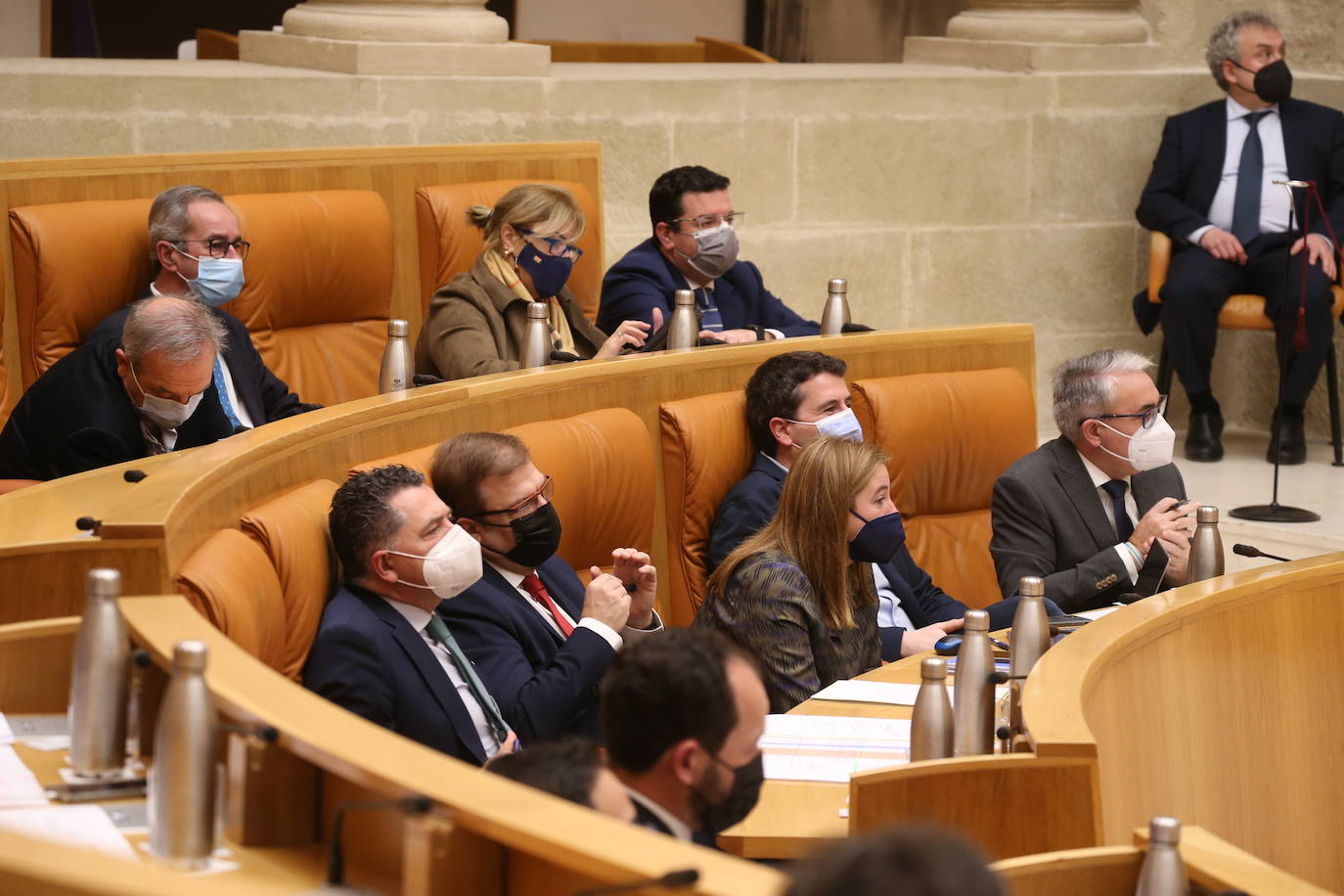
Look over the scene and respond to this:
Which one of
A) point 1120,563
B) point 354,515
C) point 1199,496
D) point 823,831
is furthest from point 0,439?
point 1199,496

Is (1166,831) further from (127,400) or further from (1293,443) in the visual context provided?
(1293,443)

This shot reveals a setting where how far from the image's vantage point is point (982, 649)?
8.42 ft

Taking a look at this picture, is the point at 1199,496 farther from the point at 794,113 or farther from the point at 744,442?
the point at 744,442

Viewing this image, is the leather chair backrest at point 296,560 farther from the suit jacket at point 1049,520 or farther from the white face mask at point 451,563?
the suit jacket at point 1049,520

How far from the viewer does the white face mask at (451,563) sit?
2717 millimetres

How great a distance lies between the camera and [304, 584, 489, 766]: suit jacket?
259 cm

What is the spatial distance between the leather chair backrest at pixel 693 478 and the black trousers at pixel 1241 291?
118 inches

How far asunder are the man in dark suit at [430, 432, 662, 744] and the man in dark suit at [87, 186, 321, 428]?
4.07 ft

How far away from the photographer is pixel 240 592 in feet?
7.91

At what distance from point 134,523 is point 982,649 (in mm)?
1166

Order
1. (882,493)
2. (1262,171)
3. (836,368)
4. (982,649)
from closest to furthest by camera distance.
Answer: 1. (982,649)
2. (882,493)
3. (836,368)
4. (1262,171)

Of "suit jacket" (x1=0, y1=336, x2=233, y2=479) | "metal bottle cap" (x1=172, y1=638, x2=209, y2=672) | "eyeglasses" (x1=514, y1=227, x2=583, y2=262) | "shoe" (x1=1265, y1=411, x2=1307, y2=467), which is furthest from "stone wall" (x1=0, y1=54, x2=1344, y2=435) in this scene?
"metal bottle cap" (x1=172, y1=638, x2=209, y2=672)

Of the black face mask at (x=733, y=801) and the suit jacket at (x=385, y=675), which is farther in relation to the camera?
the suit jacket at (x=385, y=675)

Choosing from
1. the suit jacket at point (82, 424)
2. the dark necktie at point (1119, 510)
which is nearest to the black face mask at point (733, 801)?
the suit jacket at point (82, 424)
